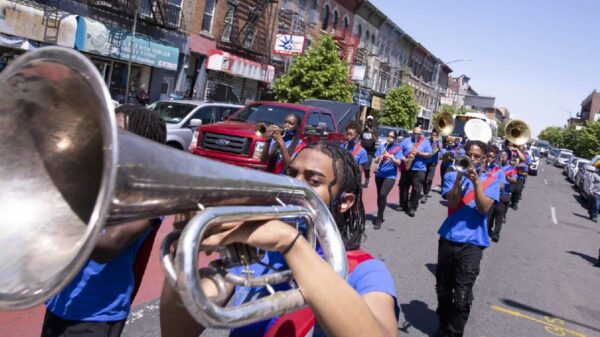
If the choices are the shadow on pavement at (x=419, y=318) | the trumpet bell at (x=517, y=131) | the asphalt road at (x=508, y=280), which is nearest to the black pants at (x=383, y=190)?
the asphalt road at (x=508, y=280)

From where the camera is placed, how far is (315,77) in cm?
2386

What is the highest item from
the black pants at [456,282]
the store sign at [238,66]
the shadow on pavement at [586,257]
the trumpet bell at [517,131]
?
the store sign at [238,66]

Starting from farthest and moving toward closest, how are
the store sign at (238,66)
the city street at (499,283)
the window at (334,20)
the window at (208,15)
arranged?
the window at (334,20) → the store sign at (238,66) → the window at (208,15) → the city street at (499,283)

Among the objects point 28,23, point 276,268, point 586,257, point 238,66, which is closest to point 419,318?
point 276,268

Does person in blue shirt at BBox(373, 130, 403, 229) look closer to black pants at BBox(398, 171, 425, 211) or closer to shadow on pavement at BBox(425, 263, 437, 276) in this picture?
black pants at BBox(398, 171, 425, 211)

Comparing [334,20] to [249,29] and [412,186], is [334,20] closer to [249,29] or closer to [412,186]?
[249,29]

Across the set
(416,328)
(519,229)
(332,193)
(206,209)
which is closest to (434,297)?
(416,328)

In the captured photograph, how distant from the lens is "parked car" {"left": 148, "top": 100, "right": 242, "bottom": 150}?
33.2 feet

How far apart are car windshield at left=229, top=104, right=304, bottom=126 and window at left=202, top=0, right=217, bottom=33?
11.7 meters

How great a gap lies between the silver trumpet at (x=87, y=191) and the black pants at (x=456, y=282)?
287cm

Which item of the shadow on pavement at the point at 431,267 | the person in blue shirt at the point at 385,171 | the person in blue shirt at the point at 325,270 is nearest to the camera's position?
the person in blue shirt at the point at 325,270

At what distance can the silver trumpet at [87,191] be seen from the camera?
115cm

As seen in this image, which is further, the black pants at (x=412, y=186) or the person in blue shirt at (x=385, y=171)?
the black pants at (x=412, y=186)

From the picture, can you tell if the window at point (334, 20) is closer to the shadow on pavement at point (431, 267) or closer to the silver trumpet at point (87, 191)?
the shadow on pavement at point (431, 267)
